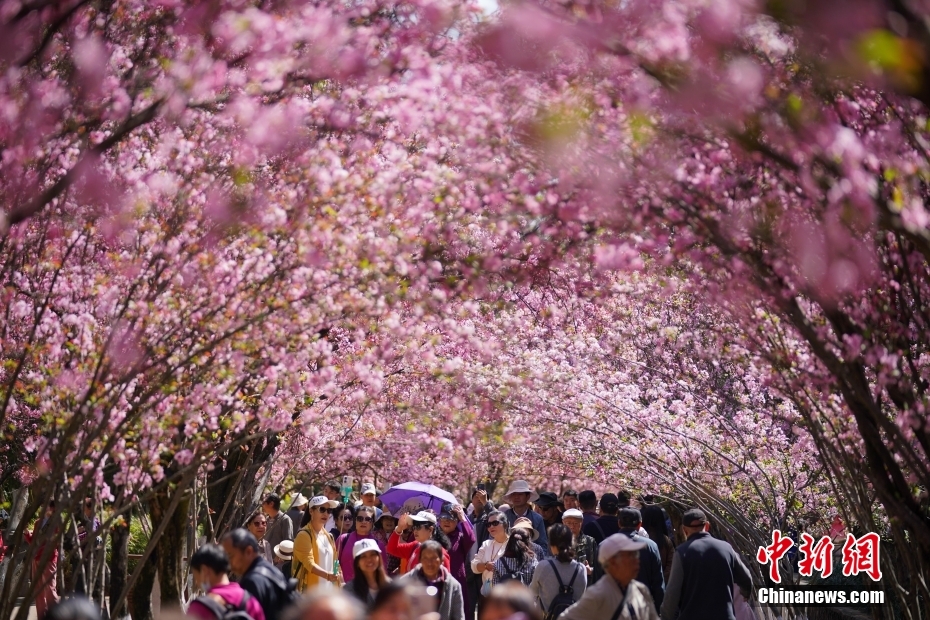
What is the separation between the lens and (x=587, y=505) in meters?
14.0

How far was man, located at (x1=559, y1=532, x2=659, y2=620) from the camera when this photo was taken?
7582 mm

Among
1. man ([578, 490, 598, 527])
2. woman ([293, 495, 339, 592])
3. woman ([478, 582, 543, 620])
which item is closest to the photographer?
woman ([478, 582, 543, 620])

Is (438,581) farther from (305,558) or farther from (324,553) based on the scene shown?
(324,553)

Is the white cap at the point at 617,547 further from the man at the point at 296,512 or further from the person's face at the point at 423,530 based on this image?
the man at the point at 296,512

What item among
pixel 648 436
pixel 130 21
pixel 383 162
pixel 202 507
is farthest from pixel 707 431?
pixel 130 21

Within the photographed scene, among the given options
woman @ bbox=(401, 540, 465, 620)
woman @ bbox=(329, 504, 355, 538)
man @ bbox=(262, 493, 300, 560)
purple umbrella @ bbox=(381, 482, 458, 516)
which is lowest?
purple umbrella @ bbox=(381, 482, 458, 516)

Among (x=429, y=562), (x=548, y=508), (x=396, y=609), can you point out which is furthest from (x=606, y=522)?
(x=396, y=609)

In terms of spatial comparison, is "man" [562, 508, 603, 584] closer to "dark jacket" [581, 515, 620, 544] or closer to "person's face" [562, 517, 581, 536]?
"person's face" [562, 517, 581, 536]

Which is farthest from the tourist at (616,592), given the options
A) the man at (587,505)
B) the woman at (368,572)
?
the man at (587,505)

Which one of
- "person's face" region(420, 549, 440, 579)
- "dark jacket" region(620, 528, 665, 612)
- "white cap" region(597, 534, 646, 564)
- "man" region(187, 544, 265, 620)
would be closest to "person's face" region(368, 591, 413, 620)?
"man" region(187, 544, 265, 620)

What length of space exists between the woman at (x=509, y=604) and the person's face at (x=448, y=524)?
265 inches

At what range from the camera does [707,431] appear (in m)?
16.3

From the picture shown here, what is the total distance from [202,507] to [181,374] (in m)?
6.14

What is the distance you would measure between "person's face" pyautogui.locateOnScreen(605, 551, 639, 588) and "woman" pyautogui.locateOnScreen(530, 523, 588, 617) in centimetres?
196
